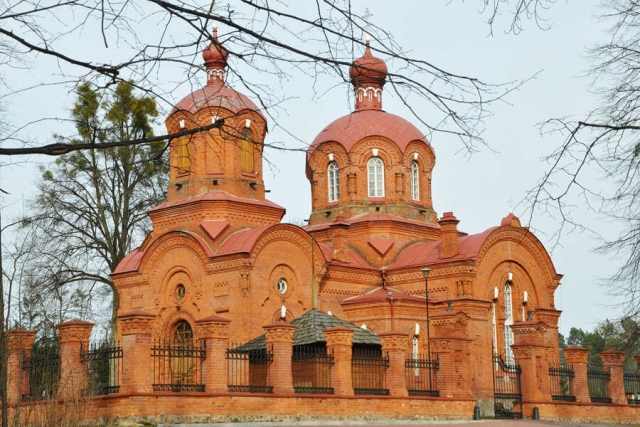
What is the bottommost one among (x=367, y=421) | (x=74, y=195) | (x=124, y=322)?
(x=367, y=421)

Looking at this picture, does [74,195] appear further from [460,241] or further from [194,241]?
[460,241]

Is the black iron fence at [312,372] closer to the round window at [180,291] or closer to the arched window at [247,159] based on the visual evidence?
the round window at [180,291]

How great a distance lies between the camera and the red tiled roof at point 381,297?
1171 inches

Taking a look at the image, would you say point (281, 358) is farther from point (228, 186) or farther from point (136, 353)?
point (228, 186)

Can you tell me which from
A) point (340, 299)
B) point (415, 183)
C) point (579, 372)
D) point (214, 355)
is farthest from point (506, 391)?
point (214, 355)

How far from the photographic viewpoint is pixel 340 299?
30781mm

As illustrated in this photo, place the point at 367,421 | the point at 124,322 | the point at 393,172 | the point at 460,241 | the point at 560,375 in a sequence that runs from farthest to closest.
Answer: the point at 393,172 < the point at 460,241 < the point at 560,375 < the point at 367,421 < the point at 124,322

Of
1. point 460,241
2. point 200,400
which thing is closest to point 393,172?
point 460,241

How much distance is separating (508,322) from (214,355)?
13136 mm

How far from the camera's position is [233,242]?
93.2ft

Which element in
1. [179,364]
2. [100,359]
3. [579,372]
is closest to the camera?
[100,359]

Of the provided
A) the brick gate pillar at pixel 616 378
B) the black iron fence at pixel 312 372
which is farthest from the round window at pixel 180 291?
the brick gate pillar at pixel 616 378

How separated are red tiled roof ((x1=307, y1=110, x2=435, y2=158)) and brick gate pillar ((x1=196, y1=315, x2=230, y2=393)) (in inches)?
535

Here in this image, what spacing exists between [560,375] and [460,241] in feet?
18.0
